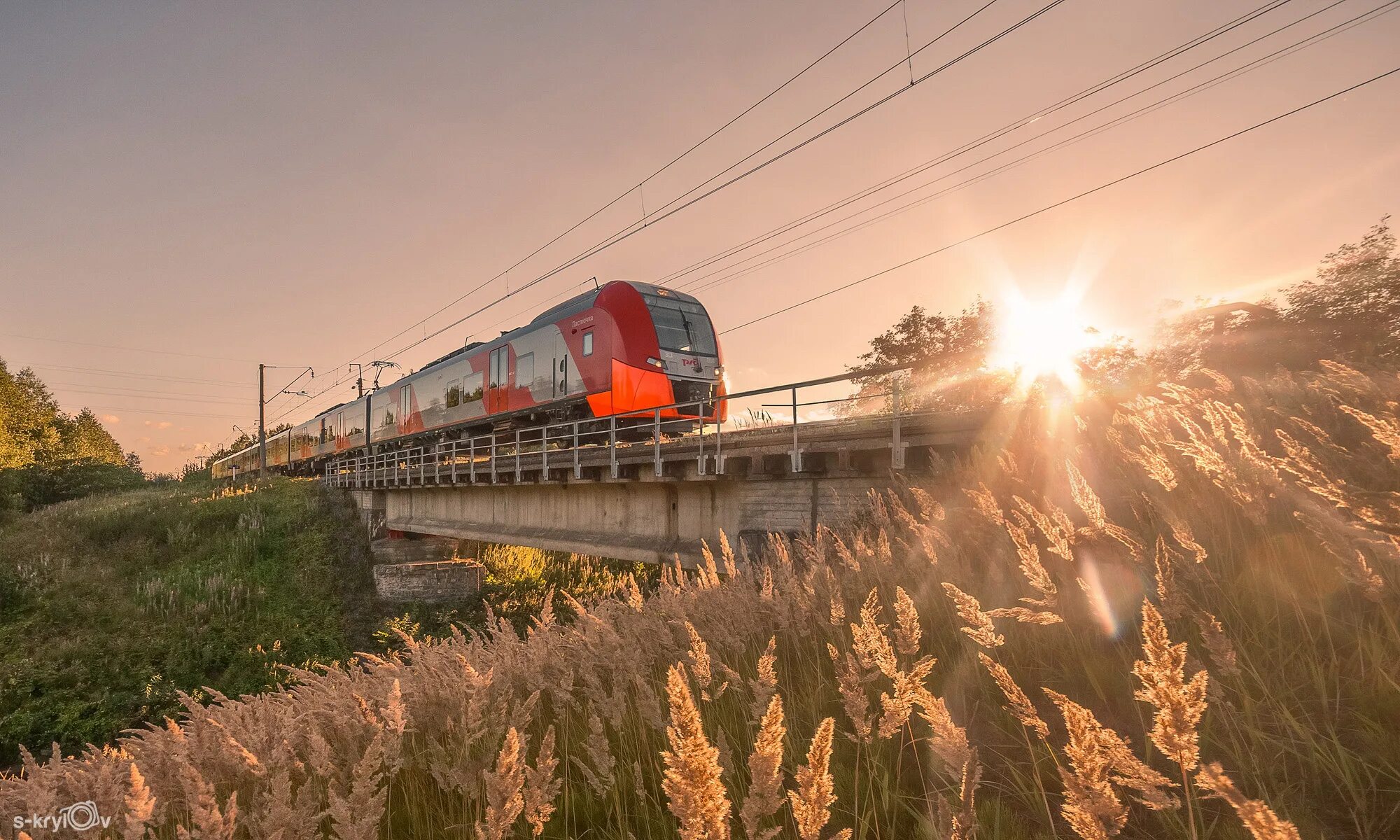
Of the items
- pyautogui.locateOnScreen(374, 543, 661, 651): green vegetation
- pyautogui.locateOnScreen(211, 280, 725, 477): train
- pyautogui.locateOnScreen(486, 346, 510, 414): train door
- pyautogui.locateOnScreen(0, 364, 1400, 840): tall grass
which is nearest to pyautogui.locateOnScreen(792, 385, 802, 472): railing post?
pyautogui.locateOnScreen(211, 280, 725, 477): train

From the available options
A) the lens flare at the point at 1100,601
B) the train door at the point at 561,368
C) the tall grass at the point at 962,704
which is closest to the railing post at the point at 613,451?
the train door at the point at 561,368

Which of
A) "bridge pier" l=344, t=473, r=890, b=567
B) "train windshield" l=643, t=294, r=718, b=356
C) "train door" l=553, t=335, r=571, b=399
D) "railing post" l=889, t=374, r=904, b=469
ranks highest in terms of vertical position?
"train windshield" l=643, t=294, r=718, b=356

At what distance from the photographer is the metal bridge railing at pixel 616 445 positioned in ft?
29.6

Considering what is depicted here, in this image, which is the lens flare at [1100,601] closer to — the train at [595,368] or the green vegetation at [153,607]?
the train at [595,368]

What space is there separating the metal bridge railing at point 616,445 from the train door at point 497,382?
2.75 feet

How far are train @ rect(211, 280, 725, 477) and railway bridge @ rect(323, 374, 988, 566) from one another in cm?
56

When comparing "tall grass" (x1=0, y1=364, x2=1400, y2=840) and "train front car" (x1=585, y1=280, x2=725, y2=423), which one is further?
"train front car" (x1=585, y1=280, x2=725, y2=423)

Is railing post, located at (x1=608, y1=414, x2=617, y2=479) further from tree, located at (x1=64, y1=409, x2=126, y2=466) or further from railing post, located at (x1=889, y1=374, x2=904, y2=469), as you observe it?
tree, located at (x1=64, y1=409, x2=126, y2=466)

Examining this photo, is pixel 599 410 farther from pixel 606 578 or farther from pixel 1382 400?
pixel 1382 400

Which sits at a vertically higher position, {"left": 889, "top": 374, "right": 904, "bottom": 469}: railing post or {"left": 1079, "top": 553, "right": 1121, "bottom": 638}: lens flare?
{"left": 889, "top": 374, "right": 904, "bottom": 469}: railing post

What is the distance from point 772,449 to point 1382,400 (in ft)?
22.7

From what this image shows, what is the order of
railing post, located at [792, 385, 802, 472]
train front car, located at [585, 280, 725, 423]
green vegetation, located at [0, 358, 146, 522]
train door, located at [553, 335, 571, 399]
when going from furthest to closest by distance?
1. green vegetation, located at [0, 358, 146, 522]
2. train door, located at [553, 335, 571, 399]
3. train front car, located at [585, 280, 725, 423]
4. railing post, located at [792, 385, 802, 472]

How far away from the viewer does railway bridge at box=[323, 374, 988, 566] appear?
855 cm

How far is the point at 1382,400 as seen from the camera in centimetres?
303
